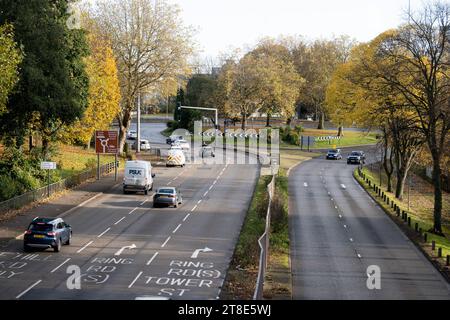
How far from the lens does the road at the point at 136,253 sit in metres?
25.7

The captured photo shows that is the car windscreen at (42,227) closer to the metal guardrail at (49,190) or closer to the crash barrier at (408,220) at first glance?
the metal guardrail at (49,190)

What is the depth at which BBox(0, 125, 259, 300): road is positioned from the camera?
25688 millimetres

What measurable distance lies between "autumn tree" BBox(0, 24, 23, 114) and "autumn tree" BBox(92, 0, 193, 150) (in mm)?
33232

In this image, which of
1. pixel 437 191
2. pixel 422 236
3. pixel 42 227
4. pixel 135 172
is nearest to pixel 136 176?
pixel 135 172

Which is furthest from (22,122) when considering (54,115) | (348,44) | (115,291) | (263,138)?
(348,44)

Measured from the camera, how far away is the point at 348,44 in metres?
128

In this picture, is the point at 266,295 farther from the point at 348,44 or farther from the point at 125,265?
the point at 348,44

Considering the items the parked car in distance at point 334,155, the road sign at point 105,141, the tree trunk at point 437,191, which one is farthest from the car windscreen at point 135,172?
the parked car in distance at point 334,155

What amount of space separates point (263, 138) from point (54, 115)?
205ft

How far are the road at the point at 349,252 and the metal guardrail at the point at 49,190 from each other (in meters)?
17.2

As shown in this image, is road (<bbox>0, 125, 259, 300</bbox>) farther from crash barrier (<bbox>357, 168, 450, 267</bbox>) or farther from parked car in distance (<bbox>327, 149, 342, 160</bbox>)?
parked car in distance (<bbox>327, 149, 342, 160</bbox>)

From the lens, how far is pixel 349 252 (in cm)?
3606

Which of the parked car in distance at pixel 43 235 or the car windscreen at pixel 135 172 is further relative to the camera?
the car windscreen at pixel 135 172

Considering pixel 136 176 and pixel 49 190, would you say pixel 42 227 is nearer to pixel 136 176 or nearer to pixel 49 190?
pixel 49 190
